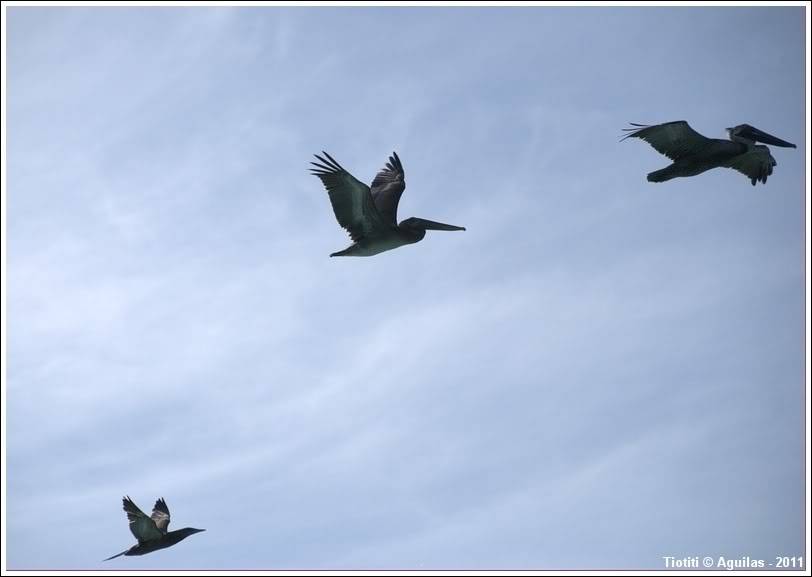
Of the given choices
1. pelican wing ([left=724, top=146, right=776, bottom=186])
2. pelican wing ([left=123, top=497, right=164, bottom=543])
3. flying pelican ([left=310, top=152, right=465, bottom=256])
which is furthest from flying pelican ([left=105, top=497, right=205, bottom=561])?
pelican wing ([left=724, top=146, right=776, bottom=186])

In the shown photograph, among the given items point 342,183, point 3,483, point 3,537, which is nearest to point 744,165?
point 342,183

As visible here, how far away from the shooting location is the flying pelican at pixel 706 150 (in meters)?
21.3

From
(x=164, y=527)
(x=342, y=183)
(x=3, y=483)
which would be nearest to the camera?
(x=342, y=183)

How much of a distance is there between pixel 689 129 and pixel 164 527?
15.8 meters

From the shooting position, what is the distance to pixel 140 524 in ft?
77.5

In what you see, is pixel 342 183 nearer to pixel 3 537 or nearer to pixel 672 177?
pixel 672 177

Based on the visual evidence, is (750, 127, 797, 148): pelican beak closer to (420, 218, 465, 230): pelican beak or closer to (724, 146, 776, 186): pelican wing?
(724, 146, 776, 186): pelican wing

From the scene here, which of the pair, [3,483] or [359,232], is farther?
[3,483]

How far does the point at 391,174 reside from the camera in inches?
956

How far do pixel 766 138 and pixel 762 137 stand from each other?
0.36 ft

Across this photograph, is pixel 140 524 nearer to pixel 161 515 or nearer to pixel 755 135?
pixel 161 515

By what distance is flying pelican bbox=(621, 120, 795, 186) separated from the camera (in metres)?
21.3

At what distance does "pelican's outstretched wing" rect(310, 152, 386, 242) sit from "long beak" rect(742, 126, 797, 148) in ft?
29.0

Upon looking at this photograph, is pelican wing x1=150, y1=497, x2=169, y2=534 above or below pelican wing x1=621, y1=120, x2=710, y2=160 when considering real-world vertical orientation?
below
